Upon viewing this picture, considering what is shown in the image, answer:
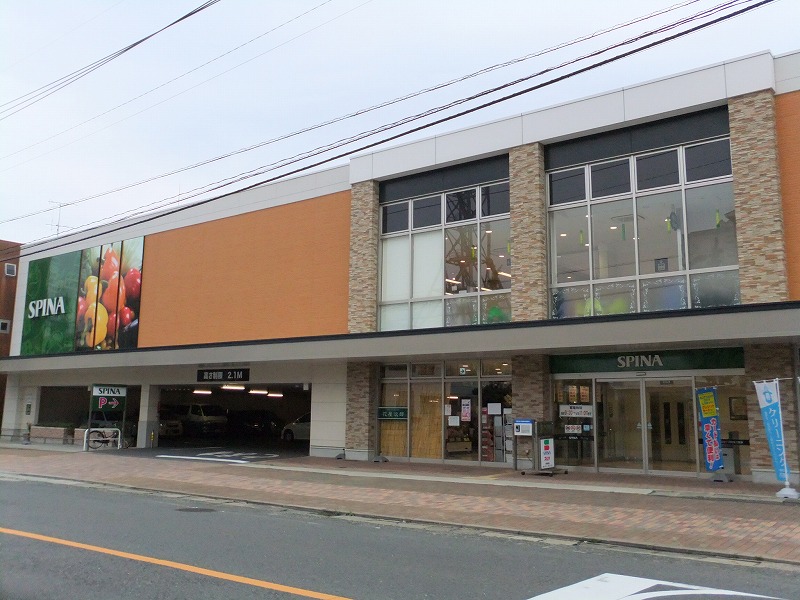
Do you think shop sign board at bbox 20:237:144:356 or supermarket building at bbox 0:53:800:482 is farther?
shop sign board at bbox 20:237:144:356

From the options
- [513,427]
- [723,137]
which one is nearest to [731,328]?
[723,137]

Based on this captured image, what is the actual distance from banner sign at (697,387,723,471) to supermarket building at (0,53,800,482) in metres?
0.40

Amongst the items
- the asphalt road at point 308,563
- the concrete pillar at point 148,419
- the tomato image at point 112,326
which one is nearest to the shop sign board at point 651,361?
the asphalt road at point 308,563

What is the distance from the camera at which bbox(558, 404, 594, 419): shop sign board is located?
57.3 feet

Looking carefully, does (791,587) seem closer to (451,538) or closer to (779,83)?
(451,538)

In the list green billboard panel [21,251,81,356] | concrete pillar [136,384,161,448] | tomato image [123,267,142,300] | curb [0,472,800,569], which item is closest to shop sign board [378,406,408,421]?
curb [0,472,800,569]

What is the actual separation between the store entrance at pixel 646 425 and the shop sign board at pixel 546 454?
1.18m

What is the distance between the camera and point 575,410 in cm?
1766

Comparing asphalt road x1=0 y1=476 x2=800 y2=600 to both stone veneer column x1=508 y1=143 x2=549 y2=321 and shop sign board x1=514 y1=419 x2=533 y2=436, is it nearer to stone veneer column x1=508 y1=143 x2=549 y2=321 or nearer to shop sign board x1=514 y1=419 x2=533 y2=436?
shop sign board x1=514 y1=419 x2=533 y2=436

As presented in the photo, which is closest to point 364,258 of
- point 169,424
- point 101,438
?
point 101,438

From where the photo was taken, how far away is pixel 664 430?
1633 centimetres

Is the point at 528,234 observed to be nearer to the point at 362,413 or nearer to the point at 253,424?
the point at 362,413

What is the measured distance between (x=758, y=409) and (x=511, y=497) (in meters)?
5.77

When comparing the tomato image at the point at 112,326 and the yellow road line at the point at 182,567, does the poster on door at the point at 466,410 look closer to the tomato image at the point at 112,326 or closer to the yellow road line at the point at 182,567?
the yellow road line at the point at 182,567
